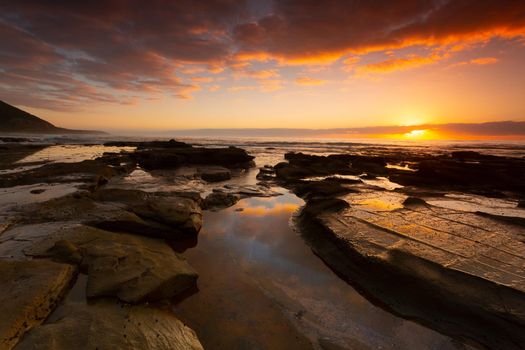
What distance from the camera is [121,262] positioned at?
4.90 metres

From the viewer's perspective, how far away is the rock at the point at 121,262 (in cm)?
431

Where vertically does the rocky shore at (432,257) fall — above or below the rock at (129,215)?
below

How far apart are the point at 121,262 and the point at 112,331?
1.80 metres

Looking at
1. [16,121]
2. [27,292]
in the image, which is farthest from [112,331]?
[16,121]

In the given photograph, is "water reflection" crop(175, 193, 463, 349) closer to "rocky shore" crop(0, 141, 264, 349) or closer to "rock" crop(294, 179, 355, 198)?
"rocky shore" crop(0, 141, 264, 349)

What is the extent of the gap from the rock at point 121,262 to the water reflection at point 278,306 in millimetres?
469

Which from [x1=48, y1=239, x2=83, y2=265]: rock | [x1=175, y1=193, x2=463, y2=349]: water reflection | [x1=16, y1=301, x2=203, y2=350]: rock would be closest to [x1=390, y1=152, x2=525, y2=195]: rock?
[x1=175, y1=193, x2=463, y2=349]: water reflection

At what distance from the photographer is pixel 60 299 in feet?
13.4

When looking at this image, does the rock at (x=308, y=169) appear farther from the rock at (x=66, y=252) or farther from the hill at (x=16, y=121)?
Answer: the hill at (x=16, y=121)

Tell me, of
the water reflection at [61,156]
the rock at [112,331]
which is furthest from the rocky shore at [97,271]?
the water reflection at [61,156]

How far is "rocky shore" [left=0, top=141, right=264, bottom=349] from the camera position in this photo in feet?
10.6

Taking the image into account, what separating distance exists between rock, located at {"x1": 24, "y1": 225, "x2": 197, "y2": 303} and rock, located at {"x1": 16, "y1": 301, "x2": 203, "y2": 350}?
31 centimetres

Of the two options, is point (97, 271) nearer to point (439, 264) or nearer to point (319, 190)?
point (439, 264)

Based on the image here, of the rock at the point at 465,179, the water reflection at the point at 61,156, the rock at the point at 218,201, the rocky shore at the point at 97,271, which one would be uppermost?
the rocky shore at the point at 97,271
